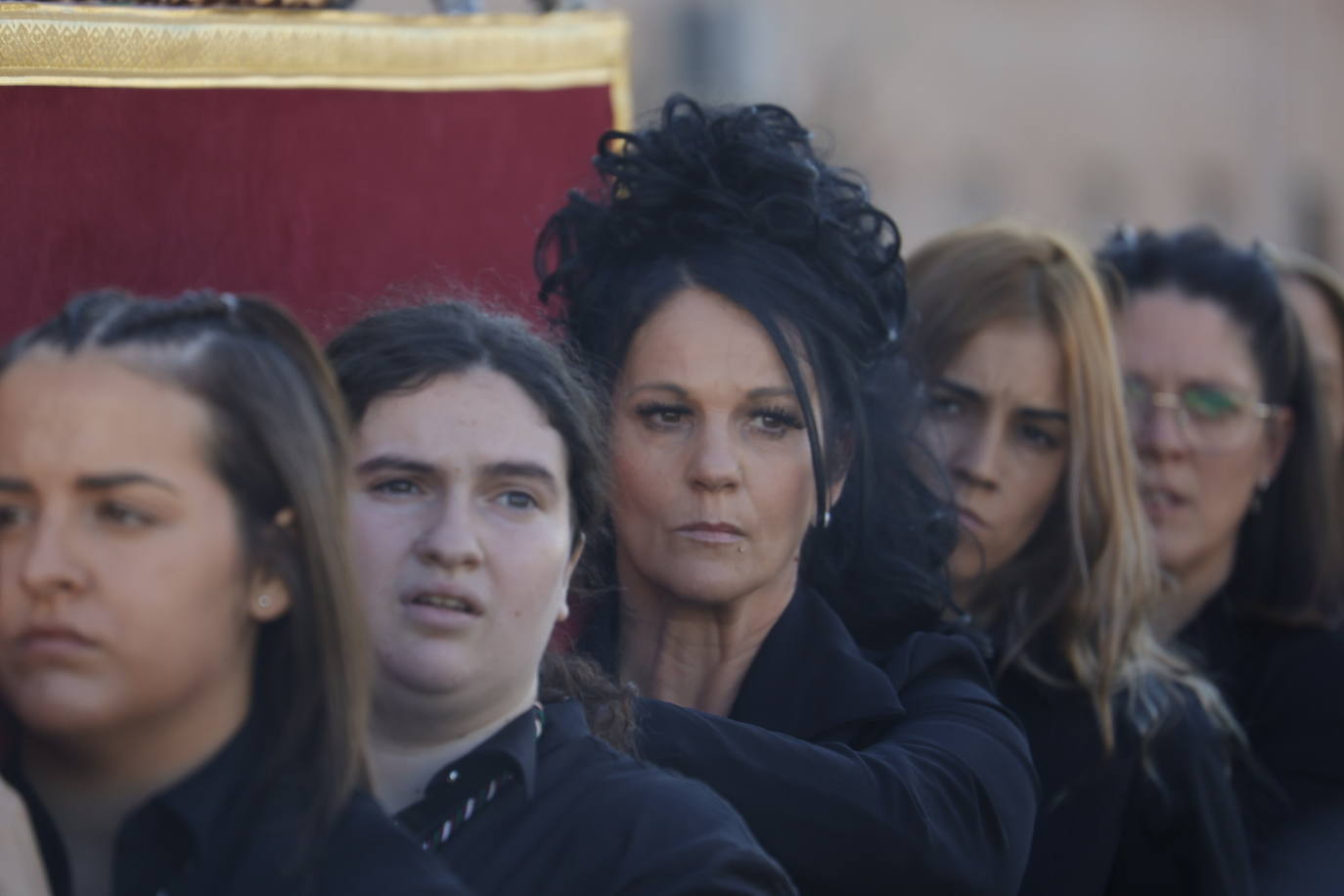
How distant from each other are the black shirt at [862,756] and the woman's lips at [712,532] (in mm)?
168

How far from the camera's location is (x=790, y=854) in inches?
Answer: 82.3

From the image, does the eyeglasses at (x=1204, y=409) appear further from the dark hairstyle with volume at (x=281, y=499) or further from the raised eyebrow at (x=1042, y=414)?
the dark hairstyle with volume at (x=281, y=499)

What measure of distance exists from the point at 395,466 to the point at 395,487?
24 mm

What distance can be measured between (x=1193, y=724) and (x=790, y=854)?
1132 millimetres

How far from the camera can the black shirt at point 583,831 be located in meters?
1.71

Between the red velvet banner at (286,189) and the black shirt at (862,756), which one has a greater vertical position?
the red velvet banner at (286,189)

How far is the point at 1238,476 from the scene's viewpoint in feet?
11.6

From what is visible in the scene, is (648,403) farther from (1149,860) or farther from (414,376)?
(1149,860)

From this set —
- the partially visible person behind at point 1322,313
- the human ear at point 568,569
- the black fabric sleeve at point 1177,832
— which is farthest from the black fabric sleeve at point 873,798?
the partially visible person behind at point 1322,313

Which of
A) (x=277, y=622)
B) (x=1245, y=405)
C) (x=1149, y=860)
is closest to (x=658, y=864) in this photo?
(x=277, y=622)

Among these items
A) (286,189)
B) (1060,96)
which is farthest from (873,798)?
(1060,96)

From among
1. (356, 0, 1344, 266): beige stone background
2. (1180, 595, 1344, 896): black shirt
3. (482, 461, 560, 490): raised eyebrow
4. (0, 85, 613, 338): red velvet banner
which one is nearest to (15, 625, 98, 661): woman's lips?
(482, 461, 560, 490): raised eyebrow

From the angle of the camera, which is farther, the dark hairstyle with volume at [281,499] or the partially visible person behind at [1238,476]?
the partially visible person behind at [1238,476]

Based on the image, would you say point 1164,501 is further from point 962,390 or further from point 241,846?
point 241,846
